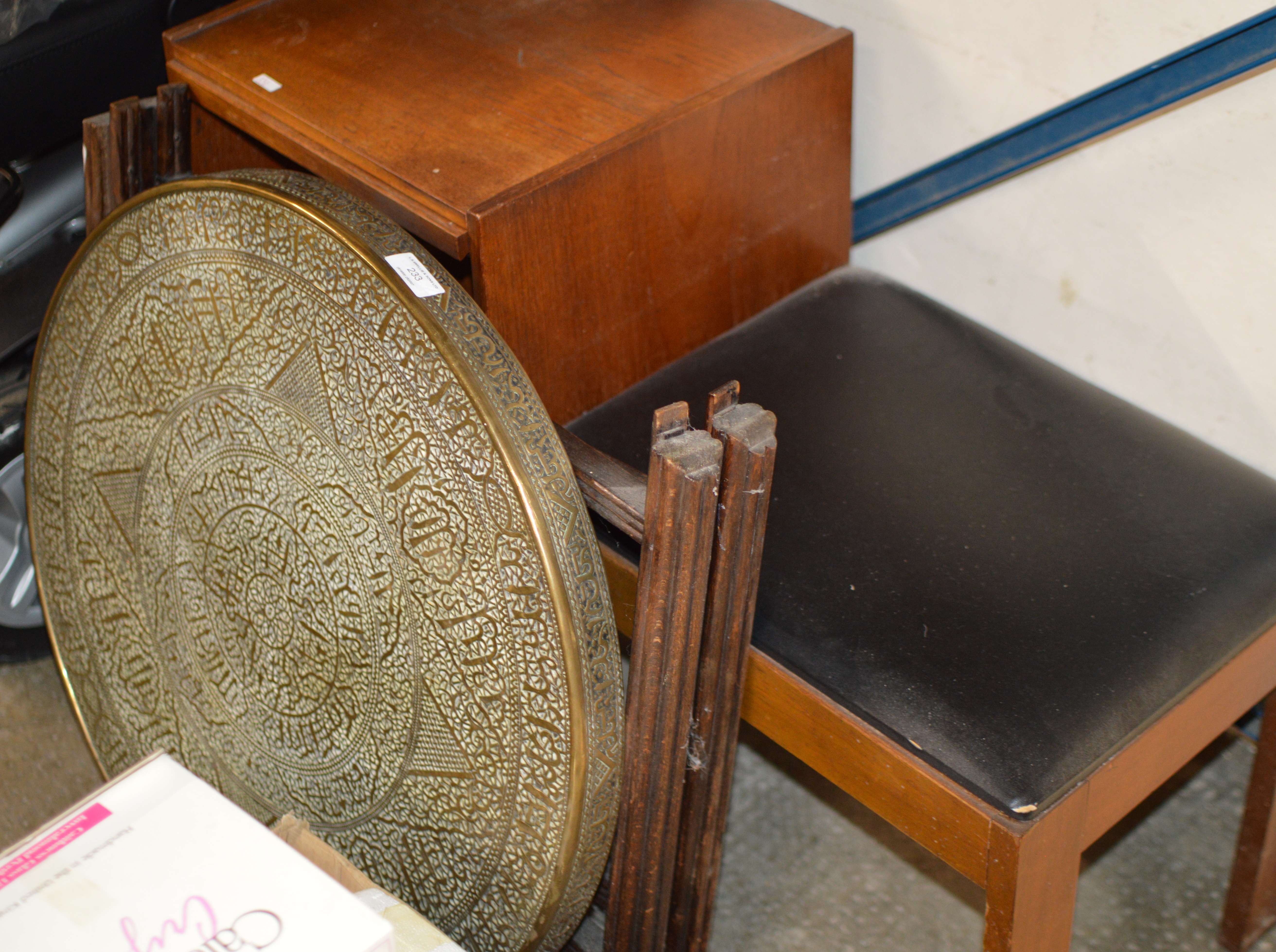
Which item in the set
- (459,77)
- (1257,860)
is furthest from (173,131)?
(1257,860)

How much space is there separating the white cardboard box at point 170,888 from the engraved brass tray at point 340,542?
15 centimetres

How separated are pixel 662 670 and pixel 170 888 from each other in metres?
0.36

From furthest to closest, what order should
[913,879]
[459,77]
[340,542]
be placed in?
[913,879]
[459,77]
[340,542]

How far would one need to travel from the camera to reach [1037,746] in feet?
3.15

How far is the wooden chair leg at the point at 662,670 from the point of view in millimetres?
817

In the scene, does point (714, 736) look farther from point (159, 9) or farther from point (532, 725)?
point (159, 9)

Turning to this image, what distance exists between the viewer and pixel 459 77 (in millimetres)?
1213

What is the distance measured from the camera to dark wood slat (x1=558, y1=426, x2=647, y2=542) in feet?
2.99

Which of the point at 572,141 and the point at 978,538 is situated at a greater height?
the point at 572,141

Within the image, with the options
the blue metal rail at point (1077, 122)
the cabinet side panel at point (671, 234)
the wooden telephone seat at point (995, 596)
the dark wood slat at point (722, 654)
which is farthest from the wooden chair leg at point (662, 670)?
the blue metal rail at point (1077, 122)

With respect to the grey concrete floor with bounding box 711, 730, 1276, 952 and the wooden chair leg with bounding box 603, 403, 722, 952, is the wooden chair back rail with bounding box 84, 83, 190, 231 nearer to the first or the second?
the wooden chair leg with bounding box 603, 403, 722, 952

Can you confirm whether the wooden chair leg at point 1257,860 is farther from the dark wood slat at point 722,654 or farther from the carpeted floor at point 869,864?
the dark wood slat at point 722,654

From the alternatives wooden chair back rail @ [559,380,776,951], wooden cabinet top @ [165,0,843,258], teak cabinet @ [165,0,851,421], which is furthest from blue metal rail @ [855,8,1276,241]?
wooden chair back rail @ [559,380,776,951]

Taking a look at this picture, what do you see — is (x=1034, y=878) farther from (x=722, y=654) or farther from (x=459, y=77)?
(x=459, y=77)
